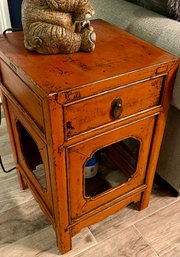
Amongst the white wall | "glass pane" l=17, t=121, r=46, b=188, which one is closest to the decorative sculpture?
"glass pane" l=17, t=121, r=46, b=188

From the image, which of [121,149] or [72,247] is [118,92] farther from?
[72,247]

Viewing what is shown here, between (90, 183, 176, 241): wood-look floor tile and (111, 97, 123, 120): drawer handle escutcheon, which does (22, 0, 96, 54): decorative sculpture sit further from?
(90, 183, 176, 241): wood-look floor tile

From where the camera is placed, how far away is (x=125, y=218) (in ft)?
3.54

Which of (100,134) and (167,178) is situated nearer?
(100,134)

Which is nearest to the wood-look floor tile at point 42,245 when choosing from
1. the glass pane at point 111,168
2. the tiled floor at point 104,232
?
the tiled floor at point 104,232

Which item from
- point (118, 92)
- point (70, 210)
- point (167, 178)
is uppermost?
point (118, 92)

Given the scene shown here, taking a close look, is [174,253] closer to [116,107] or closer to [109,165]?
[109,165]

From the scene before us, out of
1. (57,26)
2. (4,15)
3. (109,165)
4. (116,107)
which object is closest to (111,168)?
(109,165)

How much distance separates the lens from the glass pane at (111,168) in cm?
110

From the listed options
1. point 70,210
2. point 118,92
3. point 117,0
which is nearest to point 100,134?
point 118,92

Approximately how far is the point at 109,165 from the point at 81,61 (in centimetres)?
66

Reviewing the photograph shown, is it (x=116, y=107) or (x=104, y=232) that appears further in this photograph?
(x=104, y=232)

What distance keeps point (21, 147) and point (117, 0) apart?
0.63m

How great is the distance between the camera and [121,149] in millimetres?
1127
